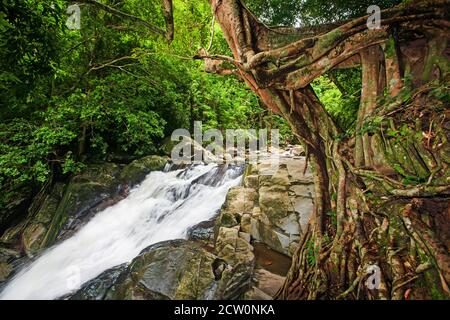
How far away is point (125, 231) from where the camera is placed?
6.57 meters

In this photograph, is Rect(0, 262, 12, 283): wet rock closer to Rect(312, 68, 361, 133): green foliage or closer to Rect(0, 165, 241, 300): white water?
Rect(0, 165, 241, 300): white water

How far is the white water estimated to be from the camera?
5.39 metres

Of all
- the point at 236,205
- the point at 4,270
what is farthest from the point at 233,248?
the point at 4,270

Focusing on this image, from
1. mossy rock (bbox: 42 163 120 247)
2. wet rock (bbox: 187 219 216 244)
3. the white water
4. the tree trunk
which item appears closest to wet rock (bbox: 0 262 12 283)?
the white water

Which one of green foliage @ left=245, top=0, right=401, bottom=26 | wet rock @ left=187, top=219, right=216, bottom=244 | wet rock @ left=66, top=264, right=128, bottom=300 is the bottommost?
wet rock @ left=66, top=264, right=128, bottom=300

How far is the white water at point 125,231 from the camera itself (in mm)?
5391

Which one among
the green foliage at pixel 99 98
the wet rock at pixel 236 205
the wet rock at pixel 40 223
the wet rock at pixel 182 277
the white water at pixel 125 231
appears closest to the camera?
the wet rock at pixel 182 277

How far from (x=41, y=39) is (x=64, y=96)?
5411mm

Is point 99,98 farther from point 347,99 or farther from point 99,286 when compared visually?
point 347,99

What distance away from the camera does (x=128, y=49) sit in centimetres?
921

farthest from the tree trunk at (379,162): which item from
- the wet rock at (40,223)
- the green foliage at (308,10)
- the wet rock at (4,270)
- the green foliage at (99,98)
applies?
the wet rock at (40,223)

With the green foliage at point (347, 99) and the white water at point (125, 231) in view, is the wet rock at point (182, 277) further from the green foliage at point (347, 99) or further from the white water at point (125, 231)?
the green foliage at point (347, 99)
